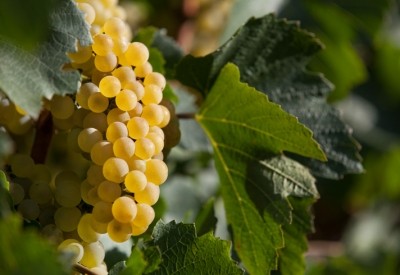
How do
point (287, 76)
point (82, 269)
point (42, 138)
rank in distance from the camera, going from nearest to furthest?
point (82, 269) < point (42, 138) < point (287, 76)

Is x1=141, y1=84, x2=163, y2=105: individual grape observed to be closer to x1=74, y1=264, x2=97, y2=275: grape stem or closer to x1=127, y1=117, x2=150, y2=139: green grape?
x1=127, y1=117, x2=150, y2=139: green grape

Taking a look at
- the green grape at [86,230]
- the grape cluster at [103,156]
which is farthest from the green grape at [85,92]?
the green grape at [86,230]

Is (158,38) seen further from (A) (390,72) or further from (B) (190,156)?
(A) (390,72)

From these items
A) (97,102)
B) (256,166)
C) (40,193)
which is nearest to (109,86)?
(97,102)

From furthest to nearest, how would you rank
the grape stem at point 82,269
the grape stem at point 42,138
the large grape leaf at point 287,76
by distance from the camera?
the large grape leaf at point 287,76, the grape stem at point 42,138, the grape stem at point 82,269

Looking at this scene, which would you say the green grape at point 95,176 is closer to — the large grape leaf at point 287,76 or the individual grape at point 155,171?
the individual grape at point 155,171

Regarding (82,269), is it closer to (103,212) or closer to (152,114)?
(103,212)
